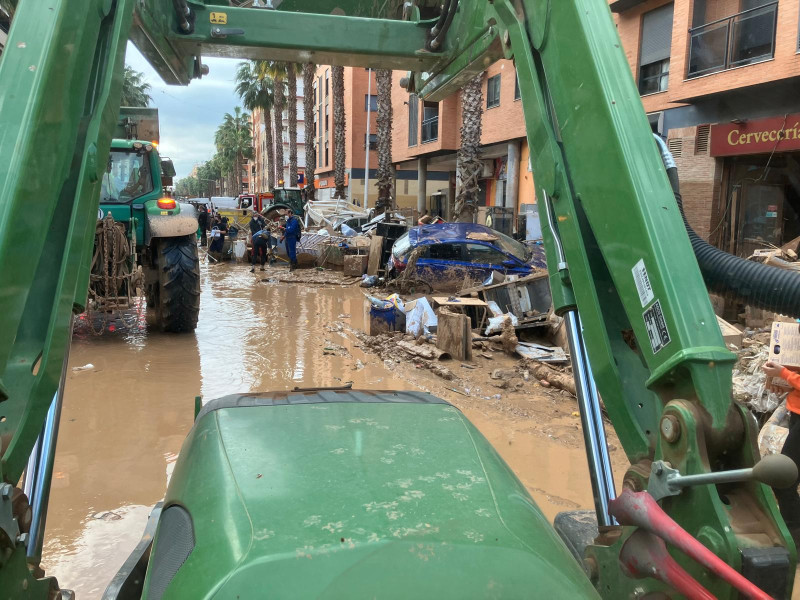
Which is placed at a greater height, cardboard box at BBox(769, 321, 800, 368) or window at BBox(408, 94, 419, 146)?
window at BBox(408, 94, 419, 146)

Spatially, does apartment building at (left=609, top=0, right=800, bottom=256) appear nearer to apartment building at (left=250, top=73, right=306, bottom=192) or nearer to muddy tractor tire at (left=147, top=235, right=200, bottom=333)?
muddy tractor tire at (left=147, top=235, right=200, bottom=333)

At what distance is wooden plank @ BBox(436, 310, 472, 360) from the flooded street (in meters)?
0.66

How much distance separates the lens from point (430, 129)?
30.8 m

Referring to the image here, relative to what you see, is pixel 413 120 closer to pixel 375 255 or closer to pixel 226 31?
pixel 375 255

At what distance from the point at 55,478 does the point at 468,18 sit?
4.34 metres

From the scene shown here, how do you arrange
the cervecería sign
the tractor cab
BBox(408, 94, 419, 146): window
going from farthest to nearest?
1. the tractor cab
2. BBox(408, 94, 419, 146): window
3. the cervecería sign

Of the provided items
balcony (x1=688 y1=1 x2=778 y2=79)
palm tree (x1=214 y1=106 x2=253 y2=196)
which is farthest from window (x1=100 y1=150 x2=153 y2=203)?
palm tree (x1=214 y1=106 x2=253 y2=196)

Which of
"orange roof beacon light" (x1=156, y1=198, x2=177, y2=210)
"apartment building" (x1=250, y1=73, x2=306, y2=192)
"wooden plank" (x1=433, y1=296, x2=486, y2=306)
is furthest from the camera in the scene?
"apartment building" (x1=250, y1=73, x2=306, y2=192)

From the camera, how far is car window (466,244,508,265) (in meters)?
13.3

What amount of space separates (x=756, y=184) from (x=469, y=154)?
23.7 feet

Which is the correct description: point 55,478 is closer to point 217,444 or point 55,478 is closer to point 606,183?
point 217,444

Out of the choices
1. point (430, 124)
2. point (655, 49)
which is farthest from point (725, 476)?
point (430, 124)

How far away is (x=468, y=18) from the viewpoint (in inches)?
131

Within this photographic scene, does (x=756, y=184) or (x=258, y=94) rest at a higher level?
(x=258, y=94)
